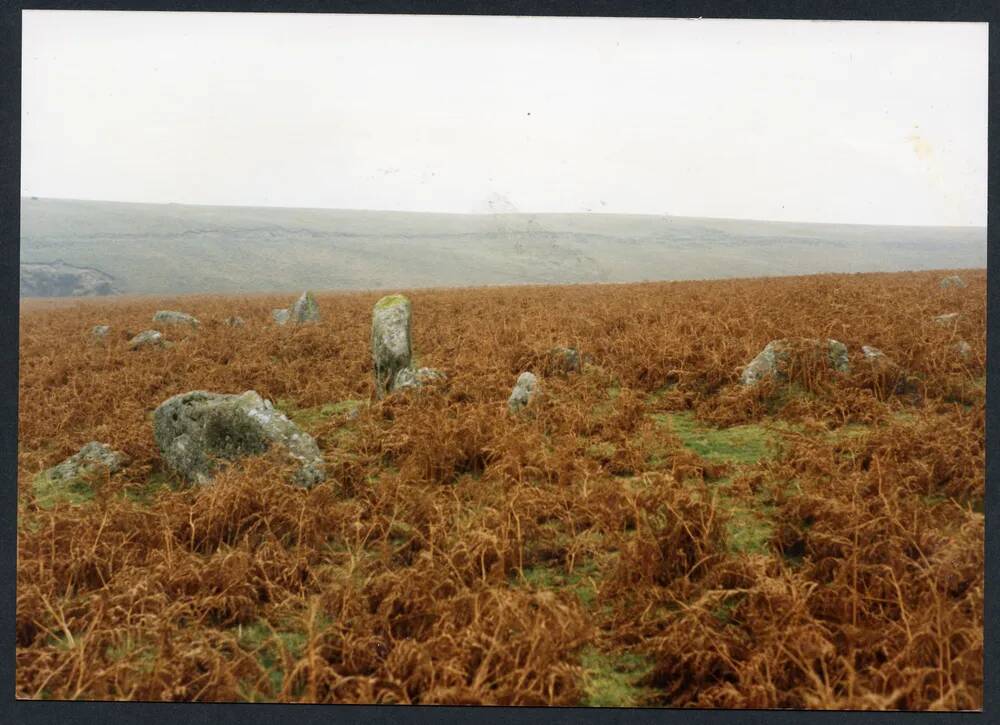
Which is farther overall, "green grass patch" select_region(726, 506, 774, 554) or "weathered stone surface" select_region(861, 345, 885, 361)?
"weathered stone surface" select_region(861, 345, 885, 361)

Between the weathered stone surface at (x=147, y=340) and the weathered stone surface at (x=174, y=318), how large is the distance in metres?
0.21

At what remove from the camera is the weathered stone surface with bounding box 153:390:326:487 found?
484cm

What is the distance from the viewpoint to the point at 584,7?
5.23 metres

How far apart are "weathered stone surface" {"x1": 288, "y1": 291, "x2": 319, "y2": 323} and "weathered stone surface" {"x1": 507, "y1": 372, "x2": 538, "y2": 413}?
14.7ft

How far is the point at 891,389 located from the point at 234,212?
7048mm

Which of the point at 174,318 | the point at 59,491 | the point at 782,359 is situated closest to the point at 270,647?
the point at 59,491

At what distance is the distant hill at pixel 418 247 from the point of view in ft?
19.2

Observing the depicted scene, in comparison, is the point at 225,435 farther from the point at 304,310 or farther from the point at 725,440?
the point at 304,310

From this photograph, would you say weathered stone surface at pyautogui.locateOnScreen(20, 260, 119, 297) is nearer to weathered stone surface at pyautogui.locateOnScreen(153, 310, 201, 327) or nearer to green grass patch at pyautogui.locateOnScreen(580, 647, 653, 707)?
weathered stone surface at pyautogui.locateOnScreen(153, 310, 201, 327)

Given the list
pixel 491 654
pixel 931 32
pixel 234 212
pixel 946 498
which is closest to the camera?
pixel 491 654

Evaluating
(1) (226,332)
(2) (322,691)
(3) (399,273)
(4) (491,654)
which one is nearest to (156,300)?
(1) (226,332)

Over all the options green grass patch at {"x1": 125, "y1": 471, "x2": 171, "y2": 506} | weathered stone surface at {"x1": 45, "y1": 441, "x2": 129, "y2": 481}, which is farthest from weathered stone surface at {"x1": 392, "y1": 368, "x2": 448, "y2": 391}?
weathered stone surface at {"x1": 45, "y1": 441, "x2": 129, "y2": 481}

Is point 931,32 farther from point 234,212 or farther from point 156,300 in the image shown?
point 156,300

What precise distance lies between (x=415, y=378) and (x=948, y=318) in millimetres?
5407
